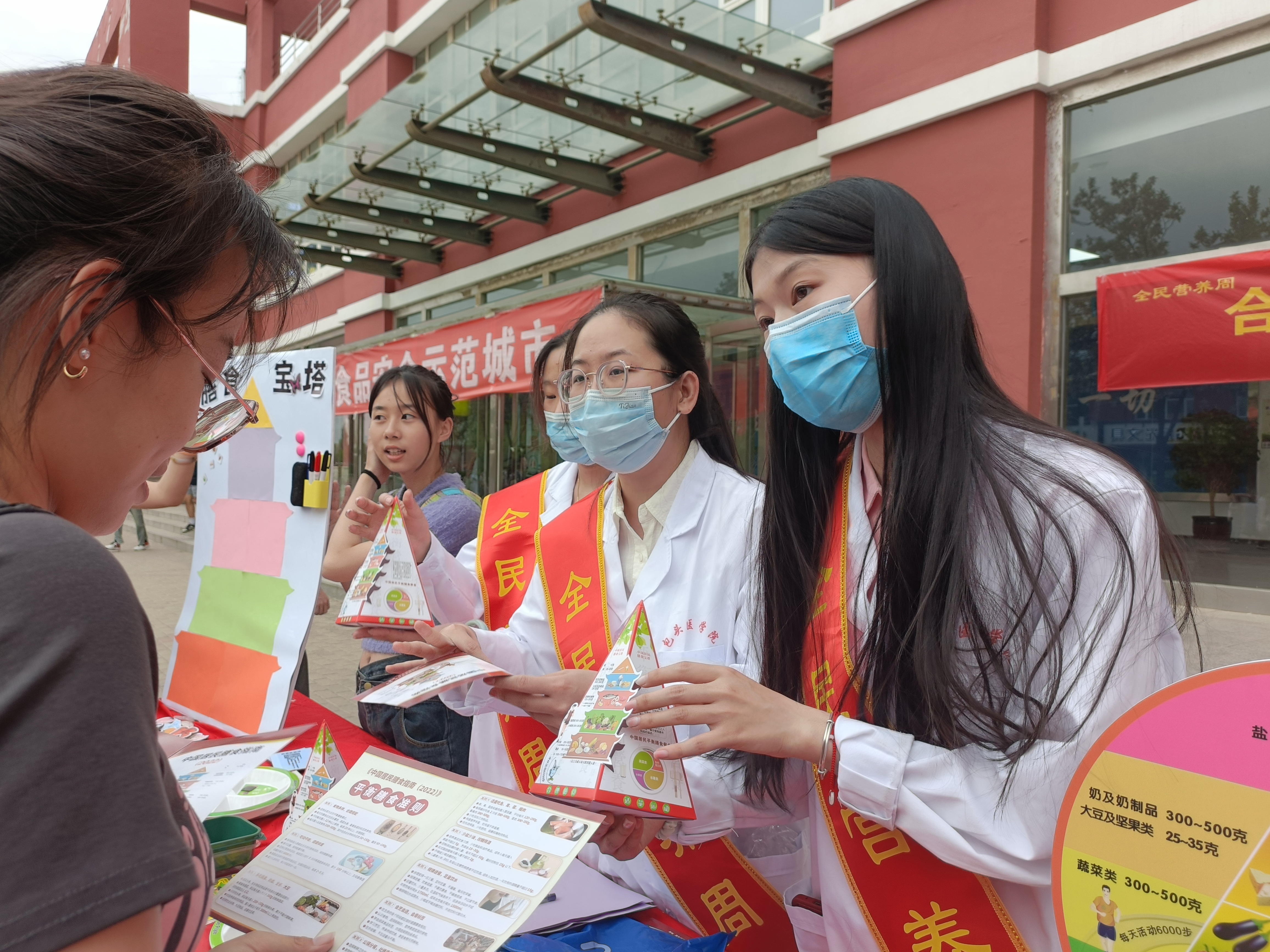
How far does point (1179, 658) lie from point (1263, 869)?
42 centimetres

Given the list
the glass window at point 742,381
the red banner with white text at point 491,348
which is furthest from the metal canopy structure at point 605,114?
the glass window at point 742,381

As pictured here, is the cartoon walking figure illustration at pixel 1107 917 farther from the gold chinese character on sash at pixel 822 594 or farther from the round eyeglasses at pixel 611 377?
the round eyeglasses at pixel 611 377

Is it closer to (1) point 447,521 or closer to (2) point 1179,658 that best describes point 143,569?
(1) point 447,521

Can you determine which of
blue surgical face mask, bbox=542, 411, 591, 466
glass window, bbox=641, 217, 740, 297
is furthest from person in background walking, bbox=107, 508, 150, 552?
blue surgical face mask, bbox=542, 411, 591, 466

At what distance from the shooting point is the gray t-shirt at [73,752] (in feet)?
1.55

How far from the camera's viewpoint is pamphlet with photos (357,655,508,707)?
121cm

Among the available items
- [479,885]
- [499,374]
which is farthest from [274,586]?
[499,374]

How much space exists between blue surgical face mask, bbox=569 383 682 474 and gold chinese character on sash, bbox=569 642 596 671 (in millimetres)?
442

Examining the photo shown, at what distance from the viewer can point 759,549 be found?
146 centimetres

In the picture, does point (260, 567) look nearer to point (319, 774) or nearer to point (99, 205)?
point (319, 774)

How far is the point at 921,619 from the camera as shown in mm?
1096

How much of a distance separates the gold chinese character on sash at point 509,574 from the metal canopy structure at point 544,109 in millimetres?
4144

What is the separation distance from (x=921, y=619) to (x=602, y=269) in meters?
7.17

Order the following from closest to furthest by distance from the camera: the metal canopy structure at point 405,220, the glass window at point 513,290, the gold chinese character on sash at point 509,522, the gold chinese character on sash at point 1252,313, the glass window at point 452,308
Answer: the gold chinese character on sash at point 509,522 → the gold chinese character on sash at point 1252,313 → the glass window at point 513,290 → the metal canopy structure at point 405,220 → the glass window at point 452,308
